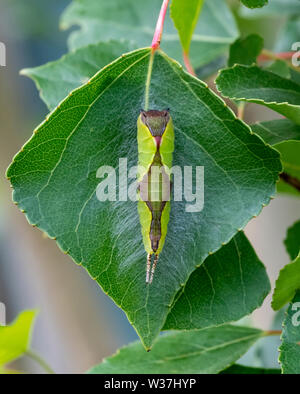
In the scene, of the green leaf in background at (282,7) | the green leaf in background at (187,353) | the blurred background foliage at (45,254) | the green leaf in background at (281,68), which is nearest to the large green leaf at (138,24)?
the green leaf in background at (282,7)

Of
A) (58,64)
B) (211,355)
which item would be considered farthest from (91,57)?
(211,355)

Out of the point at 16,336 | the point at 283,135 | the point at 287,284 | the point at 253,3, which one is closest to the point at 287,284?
the point at 287,284

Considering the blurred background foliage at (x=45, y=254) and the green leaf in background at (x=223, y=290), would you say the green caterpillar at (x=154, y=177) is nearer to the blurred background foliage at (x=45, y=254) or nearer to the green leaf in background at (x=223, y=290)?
the green leaf in background at (x=223, y=290)

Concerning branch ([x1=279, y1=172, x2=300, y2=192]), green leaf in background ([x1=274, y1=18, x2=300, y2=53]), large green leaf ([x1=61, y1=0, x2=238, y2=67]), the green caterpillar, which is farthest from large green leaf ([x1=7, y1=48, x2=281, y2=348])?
green leaf in background ([x1=274, y1=18, x2=300, y2=53])

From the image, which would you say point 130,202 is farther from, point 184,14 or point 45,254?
point 45,254

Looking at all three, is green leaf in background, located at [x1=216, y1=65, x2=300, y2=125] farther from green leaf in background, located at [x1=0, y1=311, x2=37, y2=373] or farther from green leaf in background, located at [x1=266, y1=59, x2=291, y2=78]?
green leaf in background, located at [x1=0, y1=311, x2=37, y2=373]
